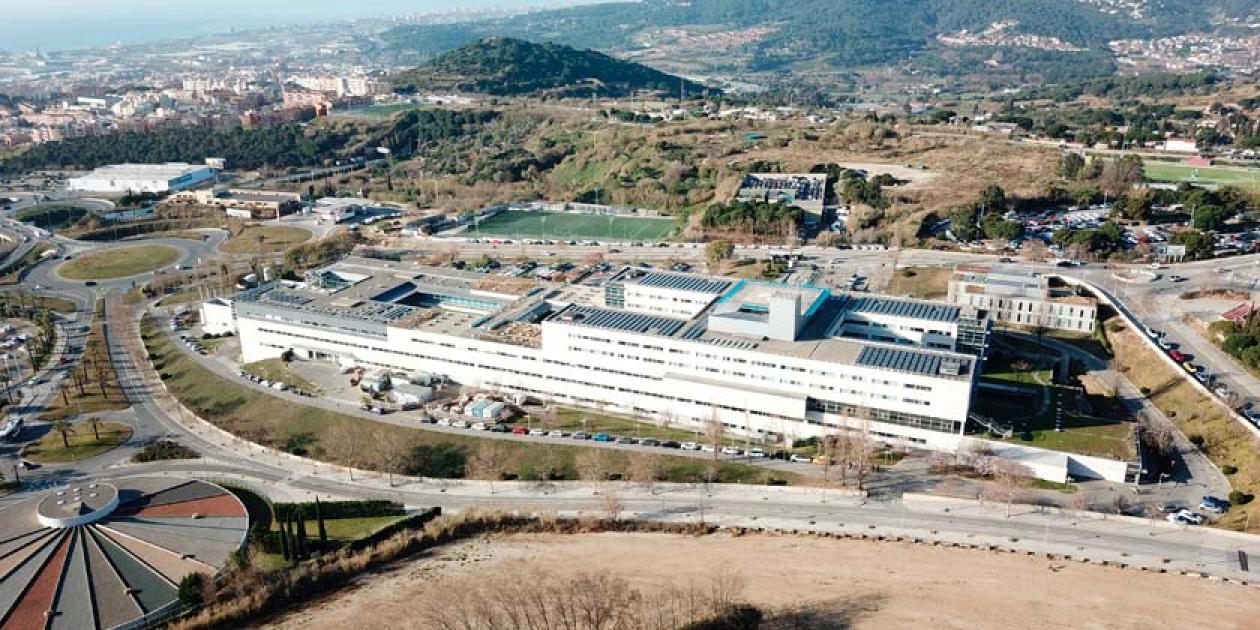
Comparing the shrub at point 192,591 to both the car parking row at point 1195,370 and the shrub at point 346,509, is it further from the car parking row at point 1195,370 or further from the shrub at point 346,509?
the car parking row at point 1195,370

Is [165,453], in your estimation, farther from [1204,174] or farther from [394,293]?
[1204,174]

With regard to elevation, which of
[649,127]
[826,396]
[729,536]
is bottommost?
[729,536]

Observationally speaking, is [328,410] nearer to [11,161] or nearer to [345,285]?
[345,285]

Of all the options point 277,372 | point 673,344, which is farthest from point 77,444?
point 673,344

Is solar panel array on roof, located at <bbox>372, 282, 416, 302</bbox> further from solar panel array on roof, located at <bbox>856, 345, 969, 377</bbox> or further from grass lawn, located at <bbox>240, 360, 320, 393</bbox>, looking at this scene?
solar panel array on roof, located at <bbox>856, 345, 969, 377</bbox>

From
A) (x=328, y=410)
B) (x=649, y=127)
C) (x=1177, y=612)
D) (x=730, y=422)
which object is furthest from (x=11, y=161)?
(x=1177, y=612)

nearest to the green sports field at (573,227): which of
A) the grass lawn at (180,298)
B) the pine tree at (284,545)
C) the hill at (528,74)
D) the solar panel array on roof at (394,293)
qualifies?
the grass lawn at (180,298)
